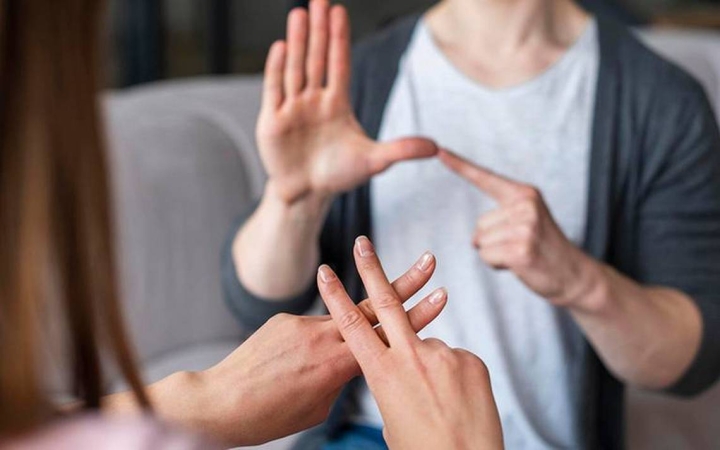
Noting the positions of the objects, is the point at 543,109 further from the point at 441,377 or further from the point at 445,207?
the point at 441,377

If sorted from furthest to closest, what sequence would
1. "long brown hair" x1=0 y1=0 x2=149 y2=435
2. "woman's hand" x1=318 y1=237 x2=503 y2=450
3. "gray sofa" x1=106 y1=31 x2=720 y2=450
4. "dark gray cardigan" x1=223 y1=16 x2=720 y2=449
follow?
1. "gray sofa" x1=106 y1=31 x2=720 y2=450
2. "dark gray cardigan" x1=223 y1=16 x2=720 y2=449
3. "woman's hand" x1=318 y1=237 x2=503 y2=450
4. "long brown hair" x1=0 y1=0 x2=149 y2=435

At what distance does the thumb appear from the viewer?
2.67 ft

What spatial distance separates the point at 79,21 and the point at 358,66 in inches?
24.5

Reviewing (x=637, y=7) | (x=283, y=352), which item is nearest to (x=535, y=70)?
(x=283, y=352)

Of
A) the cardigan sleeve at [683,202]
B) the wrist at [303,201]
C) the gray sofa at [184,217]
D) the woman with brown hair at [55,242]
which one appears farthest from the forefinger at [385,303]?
the gray sofa at [184,217]

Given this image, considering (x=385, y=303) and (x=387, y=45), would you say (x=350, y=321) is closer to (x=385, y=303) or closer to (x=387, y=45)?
(x=385, y=303)

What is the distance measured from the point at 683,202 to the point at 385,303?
1.49 ft

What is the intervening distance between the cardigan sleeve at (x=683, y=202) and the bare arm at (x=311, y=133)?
23cm

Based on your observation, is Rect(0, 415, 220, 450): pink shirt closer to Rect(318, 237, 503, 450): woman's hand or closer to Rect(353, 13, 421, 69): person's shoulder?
Rect(318, 237, 503, 450): woman's hand

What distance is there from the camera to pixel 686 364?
917 millimetres

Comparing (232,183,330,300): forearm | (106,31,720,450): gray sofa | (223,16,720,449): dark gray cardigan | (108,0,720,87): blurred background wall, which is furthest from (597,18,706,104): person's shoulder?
(108,0,720,87): blurred background wall

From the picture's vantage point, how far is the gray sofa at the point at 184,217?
4.29 ft

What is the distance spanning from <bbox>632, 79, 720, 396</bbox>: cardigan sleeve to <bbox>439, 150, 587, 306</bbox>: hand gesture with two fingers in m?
0.15

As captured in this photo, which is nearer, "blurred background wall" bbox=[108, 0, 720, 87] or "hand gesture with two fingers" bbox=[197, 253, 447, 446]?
"hand gesture with two fingers" bbox=[197, 253, 447, 446]
